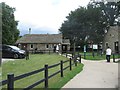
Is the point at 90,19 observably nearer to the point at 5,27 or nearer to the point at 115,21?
the point at 115,21

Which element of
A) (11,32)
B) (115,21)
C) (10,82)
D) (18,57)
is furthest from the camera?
(115,21)

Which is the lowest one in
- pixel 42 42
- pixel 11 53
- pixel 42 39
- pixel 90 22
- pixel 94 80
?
pixel 94 80

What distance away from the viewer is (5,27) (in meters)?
57.1

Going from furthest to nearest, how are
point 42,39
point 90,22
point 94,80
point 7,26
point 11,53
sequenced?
point 42,39 < point 90,22 < point 7,26 < point 11,53 < point 94,80

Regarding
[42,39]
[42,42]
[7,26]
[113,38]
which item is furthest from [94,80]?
[42,39]

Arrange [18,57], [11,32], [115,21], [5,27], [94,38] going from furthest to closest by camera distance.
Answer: [115,21] → [94,38] → [11,32] → [5,27] → [18,57]

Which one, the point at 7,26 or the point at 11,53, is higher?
the point at 7,26

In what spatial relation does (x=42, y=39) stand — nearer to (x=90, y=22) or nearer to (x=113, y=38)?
(x=90, y=22)

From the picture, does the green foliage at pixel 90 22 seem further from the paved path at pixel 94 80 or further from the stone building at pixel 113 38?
the paved path at pixel 94 80

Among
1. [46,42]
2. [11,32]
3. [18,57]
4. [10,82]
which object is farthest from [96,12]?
[10,82]

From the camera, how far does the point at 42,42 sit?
67000 mm

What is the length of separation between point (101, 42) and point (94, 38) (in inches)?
75.4

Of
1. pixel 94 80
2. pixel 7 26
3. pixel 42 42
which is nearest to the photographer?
pixel 94 80

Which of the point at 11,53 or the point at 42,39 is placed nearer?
the point at 11,53
